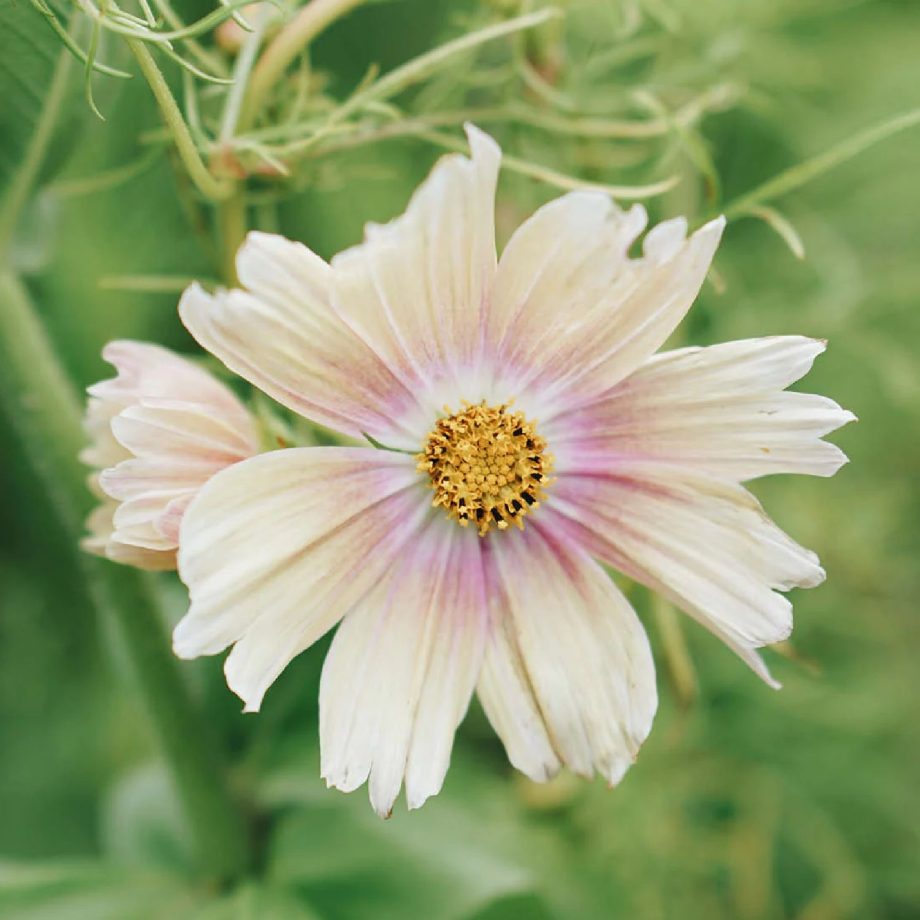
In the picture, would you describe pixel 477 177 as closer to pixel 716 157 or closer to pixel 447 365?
pixel 447 365

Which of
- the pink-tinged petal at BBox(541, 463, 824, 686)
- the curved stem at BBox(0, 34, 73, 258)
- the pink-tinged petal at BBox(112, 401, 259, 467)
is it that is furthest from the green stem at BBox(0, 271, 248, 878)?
the pink-tinged petal at BBox(541, 463, 824, 686)

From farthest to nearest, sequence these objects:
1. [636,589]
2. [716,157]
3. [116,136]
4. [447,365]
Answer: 1. [716,157]
2. [116,136]
3. [636,589]
4. [447,365]

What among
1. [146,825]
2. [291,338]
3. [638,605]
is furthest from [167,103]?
[146,825]

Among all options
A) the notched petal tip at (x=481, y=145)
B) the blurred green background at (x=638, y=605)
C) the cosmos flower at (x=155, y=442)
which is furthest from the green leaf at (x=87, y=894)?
the notched petal tip at (x=481, y=145)

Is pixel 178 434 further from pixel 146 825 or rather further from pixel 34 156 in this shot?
pixel 146 825

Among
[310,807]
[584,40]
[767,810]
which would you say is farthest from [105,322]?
[767,810]

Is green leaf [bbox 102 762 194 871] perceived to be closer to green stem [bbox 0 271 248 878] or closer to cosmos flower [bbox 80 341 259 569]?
green stem [bbox 0 271 248 878]
